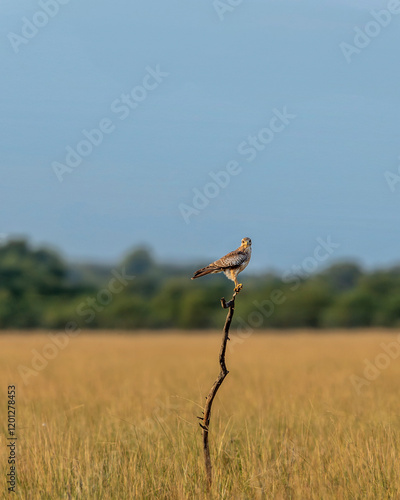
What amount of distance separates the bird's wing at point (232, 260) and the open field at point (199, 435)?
4.66 feet

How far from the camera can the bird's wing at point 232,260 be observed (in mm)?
5258

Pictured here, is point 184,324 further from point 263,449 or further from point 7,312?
point 263,449

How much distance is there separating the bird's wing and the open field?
142cm

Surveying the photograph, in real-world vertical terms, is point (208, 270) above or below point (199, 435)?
above

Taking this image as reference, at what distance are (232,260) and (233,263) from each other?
2 cm

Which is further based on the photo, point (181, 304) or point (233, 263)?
point (181, 304)

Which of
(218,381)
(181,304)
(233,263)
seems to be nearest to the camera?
(233,263)

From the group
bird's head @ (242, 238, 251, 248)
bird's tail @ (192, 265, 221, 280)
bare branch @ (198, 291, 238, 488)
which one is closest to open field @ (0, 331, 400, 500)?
bare branch @ (198, 291, 238, 488)

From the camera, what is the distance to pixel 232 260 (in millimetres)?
5258

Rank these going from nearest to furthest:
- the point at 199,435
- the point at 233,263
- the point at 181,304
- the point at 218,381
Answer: the point at 233,263 → the point at 218,381 → the point at 199,435 → the point at 181,304

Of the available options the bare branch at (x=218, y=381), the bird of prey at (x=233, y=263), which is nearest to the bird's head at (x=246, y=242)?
the bird of prey at (x=233, y=263)

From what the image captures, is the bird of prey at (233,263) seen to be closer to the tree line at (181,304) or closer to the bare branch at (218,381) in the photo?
the bare branch at (218,381)

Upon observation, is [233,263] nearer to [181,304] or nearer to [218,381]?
[218,381]

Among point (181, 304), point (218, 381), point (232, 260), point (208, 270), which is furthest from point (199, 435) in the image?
point (181, 304)
